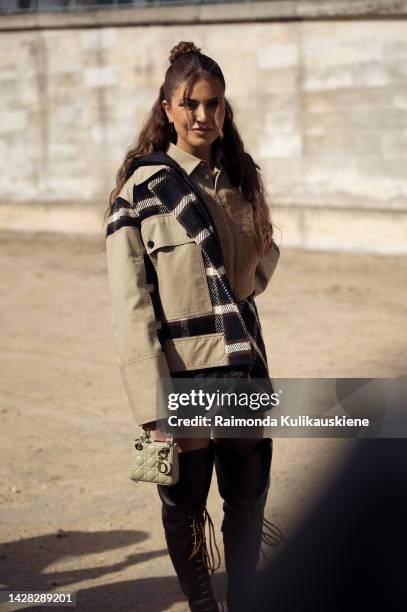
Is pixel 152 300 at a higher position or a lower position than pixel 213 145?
lower

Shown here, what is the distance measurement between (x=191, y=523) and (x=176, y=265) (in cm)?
76

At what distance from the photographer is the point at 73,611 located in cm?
354

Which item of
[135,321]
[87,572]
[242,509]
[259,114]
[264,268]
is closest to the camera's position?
[135,321]

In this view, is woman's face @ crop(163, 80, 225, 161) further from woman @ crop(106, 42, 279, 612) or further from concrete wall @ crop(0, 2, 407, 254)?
concrete wall @ crop(0, 2, 407, 254)

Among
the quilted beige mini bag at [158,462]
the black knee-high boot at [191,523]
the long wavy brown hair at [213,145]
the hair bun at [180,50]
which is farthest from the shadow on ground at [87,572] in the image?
the hair bun at [180,50]

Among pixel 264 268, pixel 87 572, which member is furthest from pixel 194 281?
pixel 87 572

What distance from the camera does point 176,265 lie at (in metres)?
3.01

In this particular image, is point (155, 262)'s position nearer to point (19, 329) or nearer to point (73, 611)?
point (73, 611)

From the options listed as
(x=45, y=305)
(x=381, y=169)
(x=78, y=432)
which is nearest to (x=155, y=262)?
(x=78, y=432)

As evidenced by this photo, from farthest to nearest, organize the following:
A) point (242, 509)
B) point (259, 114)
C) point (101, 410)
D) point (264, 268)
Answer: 1. point (259, 114)
2. point (101, 410)
3. point (264, 268)
4. point (242, 509)

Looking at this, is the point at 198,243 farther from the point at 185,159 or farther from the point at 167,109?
the point at 167,109

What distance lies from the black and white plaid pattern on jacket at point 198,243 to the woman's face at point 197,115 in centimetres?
14

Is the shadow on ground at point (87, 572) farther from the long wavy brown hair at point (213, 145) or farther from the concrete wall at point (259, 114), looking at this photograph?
the concrete wall at point (259, 114)

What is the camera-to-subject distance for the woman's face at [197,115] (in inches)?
122
